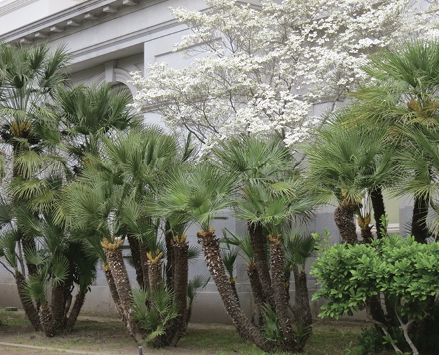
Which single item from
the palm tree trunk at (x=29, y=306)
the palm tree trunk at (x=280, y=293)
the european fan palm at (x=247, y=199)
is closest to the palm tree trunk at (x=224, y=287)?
Result: the european fan palm at (x=247, y=199)

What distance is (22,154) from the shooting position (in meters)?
11.5

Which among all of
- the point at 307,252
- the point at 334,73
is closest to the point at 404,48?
the point at 334,73

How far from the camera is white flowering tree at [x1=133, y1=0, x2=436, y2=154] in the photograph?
11172 millimetres

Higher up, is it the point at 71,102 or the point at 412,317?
Result: the point at 71,102

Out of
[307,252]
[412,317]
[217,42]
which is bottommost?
[412,317]

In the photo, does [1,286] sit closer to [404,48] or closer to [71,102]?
[71,102]

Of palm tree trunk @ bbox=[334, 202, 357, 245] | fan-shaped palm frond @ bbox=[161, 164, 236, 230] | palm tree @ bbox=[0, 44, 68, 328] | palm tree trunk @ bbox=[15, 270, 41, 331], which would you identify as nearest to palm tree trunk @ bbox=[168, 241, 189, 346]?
fan-shaped palm frond @ bbox=[161, 164, 236, 230]

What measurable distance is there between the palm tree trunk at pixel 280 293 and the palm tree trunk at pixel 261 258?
0.50m

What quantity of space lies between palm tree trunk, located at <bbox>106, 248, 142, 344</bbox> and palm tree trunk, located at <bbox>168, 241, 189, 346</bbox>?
2.23 feet

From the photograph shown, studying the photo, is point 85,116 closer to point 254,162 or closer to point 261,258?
point 254,162

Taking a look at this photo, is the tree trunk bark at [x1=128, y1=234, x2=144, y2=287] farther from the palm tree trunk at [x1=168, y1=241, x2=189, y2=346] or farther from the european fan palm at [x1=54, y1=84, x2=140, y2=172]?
the european fan palm at [x1=54, y1=84, x2=140, y2=172]

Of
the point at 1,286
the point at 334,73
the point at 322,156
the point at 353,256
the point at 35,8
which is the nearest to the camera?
the point at 353,256

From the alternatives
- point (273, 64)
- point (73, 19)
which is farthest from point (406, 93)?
point (73, 19)

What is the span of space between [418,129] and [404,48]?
4.39ft
